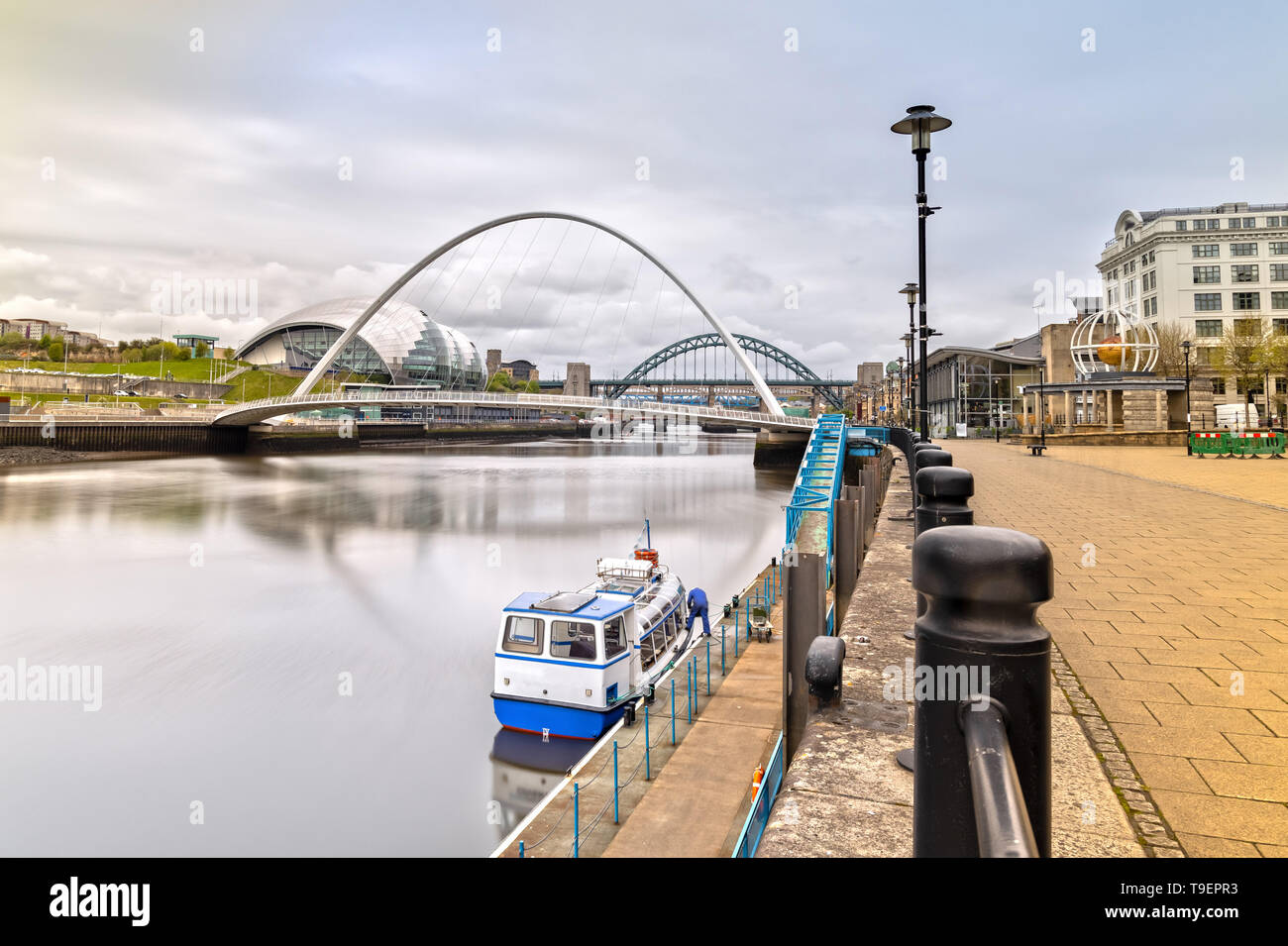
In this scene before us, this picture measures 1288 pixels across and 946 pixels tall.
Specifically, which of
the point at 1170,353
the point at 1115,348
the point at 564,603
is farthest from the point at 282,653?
the point at 1170,353

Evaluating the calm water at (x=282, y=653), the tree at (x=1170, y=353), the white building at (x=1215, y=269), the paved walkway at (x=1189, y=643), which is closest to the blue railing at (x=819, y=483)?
the calm water at (x=282, y=653)

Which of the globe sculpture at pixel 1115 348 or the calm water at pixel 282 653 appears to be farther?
the globe sculpture at pixel 1115 348

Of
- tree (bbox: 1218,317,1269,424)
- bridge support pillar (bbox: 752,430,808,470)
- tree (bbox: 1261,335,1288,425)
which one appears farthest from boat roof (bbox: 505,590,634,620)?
bridge support pillar (bbox: 752,430,808,470)

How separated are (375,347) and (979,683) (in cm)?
12831

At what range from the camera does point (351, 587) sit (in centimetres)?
2391

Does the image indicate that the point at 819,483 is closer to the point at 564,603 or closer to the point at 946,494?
the point at 564,603

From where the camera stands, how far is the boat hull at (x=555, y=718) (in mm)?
11836

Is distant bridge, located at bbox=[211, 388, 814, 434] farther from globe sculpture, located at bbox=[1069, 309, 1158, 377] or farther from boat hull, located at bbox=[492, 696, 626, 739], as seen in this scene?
boat hull, located at bbox=[492, 696, 626, 739]

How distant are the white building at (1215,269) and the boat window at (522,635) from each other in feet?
252

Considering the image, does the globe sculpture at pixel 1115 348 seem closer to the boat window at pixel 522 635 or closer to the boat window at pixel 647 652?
the boat window at pixel 647 652

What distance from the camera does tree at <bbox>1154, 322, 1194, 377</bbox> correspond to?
55994 millimetres

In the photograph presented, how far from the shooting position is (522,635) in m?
12.5
